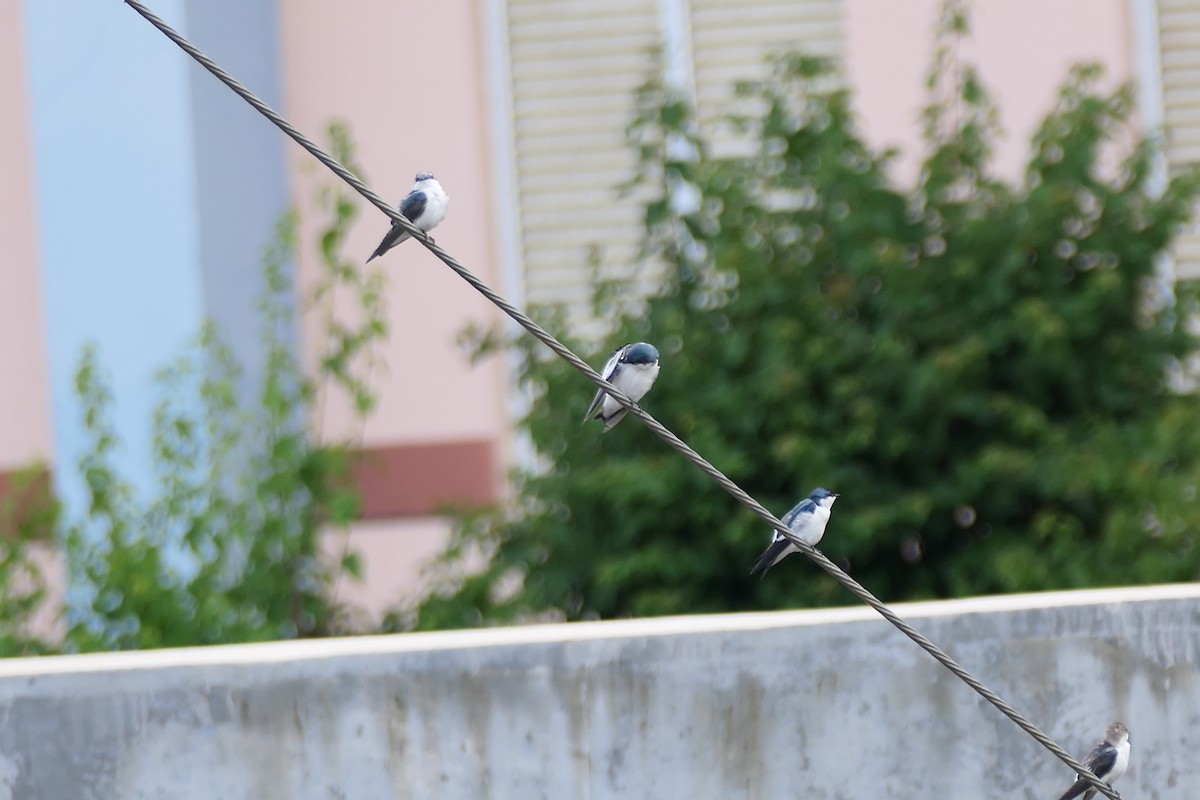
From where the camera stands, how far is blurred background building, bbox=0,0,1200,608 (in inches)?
256

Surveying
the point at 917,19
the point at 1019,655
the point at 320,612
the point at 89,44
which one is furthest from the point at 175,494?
the point at 917,19

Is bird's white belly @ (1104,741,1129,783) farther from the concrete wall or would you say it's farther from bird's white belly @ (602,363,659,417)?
bird's white belly @ (602,363,659,417)

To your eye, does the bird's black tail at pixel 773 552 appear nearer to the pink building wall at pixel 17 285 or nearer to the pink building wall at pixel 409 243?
the pink building wall at pixel 409 243

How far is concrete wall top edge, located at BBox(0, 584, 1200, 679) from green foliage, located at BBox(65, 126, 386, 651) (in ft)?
5.44

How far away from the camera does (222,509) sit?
17.6ft

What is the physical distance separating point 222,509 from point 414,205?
223 cm

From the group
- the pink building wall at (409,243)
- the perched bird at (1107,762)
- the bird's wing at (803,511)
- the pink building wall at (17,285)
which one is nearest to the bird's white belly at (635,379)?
the bird's wing at (803,511)

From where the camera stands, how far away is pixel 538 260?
680 cm

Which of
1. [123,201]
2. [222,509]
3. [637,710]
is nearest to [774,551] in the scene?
[637,710]

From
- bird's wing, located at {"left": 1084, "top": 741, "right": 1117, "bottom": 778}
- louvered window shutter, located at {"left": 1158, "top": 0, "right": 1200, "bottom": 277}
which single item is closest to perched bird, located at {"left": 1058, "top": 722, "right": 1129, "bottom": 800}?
bird's wing, located at {"left": 1084, "top": 741, "right": 1117, "bottom": 778}

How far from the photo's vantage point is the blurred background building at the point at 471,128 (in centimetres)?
651

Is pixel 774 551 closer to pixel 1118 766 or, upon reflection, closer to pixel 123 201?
pixel 1118 766

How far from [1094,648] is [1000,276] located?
2071 millimetres

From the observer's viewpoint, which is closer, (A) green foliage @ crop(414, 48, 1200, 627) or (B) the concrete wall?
(B) the concrete wall
